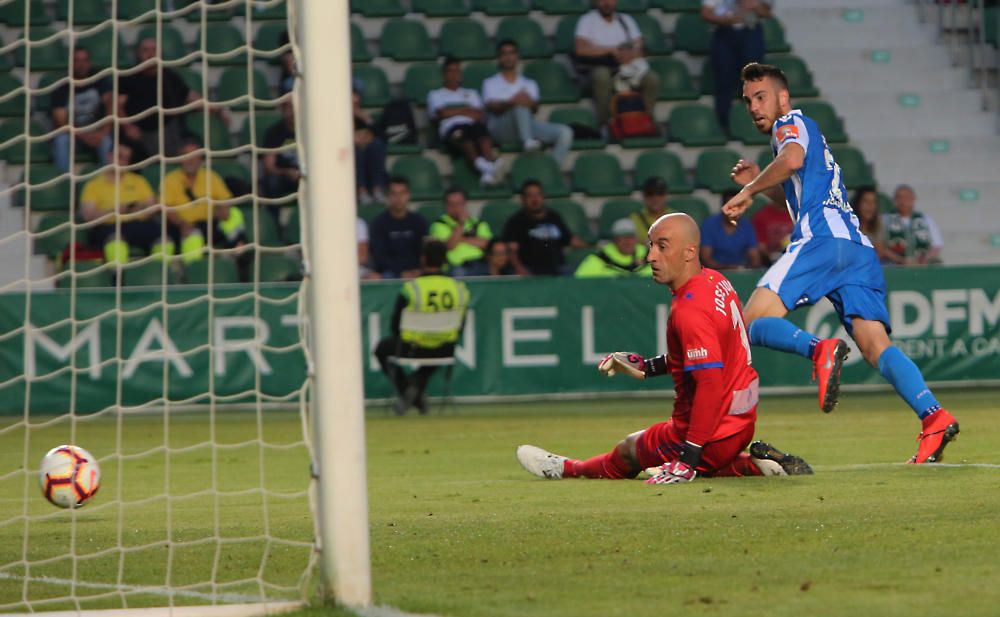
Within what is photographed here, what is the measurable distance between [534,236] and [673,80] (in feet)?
13.8

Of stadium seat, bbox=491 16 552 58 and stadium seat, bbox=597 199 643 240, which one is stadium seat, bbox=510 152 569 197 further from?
stadium seat, bbox=491 16 552 58

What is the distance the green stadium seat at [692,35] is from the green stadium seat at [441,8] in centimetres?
270

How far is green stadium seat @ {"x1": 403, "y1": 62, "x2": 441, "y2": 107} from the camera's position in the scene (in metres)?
19.2

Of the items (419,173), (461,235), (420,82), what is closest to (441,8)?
(420,82)

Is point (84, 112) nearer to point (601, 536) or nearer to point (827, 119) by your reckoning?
point (827, 119)

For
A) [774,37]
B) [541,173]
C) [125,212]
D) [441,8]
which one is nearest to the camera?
[125,212]

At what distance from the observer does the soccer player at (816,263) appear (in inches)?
318

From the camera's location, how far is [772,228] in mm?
17406

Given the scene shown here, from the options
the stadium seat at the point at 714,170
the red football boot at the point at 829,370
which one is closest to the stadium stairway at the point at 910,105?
the stadium seat at the point at 714,170

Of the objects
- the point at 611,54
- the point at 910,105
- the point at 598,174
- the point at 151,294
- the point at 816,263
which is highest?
the point at 611,54

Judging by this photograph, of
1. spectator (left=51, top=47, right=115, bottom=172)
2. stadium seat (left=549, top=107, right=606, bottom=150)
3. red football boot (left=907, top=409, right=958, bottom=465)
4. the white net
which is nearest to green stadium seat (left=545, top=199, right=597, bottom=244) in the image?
stadium seat (left=549, top=107, right=606, bottom=150)

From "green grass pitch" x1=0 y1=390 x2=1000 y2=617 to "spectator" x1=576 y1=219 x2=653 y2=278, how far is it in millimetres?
5833

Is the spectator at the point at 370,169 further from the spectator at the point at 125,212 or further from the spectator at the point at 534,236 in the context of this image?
the spectator at the point at 125,212

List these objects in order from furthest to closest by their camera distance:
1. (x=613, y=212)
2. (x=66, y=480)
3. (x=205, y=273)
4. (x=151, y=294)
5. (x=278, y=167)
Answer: (x=613, y=212)
(x=278, y=167)
(x=205, y=273)
(x=151, y=294)
(x=66, y=480)
